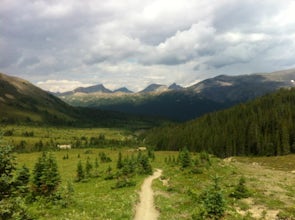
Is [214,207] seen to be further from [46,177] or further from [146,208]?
[46,177]

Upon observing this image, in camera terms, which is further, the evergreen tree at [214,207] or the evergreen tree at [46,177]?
the evergreen tree at [46,177]

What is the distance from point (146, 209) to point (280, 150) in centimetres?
11686

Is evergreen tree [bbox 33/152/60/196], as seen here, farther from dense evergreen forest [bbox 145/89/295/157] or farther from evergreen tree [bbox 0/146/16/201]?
dense evergreen forest [bbox 145/89/295/157]

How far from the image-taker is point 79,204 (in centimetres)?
3097

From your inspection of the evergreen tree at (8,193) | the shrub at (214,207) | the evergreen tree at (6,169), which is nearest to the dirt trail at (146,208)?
the shrub at (214,207)

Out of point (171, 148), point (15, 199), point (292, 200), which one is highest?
point (15, 199)

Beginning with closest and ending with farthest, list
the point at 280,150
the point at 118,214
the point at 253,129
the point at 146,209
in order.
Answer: the point at 118,214
the point at 146,209
the point at 280,150
the point at 253,129

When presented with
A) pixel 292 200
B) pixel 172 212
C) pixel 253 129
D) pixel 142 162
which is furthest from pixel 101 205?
pixel 253 129

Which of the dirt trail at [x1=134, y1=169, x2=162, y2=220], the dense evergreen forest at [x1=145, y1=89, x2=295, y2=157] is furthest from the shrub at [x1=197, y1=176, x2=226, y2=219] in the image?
the dense evergreen forest at [x1=145, y1=89, x2=295, y2=157]

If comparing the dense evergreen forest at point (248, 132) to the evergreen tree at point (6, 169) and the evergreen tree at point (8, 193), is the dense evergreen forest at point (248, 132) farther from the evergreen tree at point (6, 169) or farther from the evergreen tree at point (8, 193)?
the evergreen tree at point (6, 169)

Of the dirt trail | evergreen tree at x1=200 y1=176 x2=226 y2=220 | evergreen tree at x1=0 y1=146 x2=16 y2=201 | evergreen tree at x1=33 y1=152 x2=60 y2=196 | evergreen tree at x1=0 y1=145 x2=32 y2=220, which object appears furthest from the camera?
evergreen tree at x1=33 y1=152 x2=60 y2=196

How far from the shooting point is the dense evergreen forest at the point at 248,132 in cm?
13425

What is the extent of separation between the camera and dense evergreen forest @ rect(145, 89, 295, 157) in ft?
440

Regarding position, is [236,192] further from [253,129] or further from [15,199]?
[253,129]
